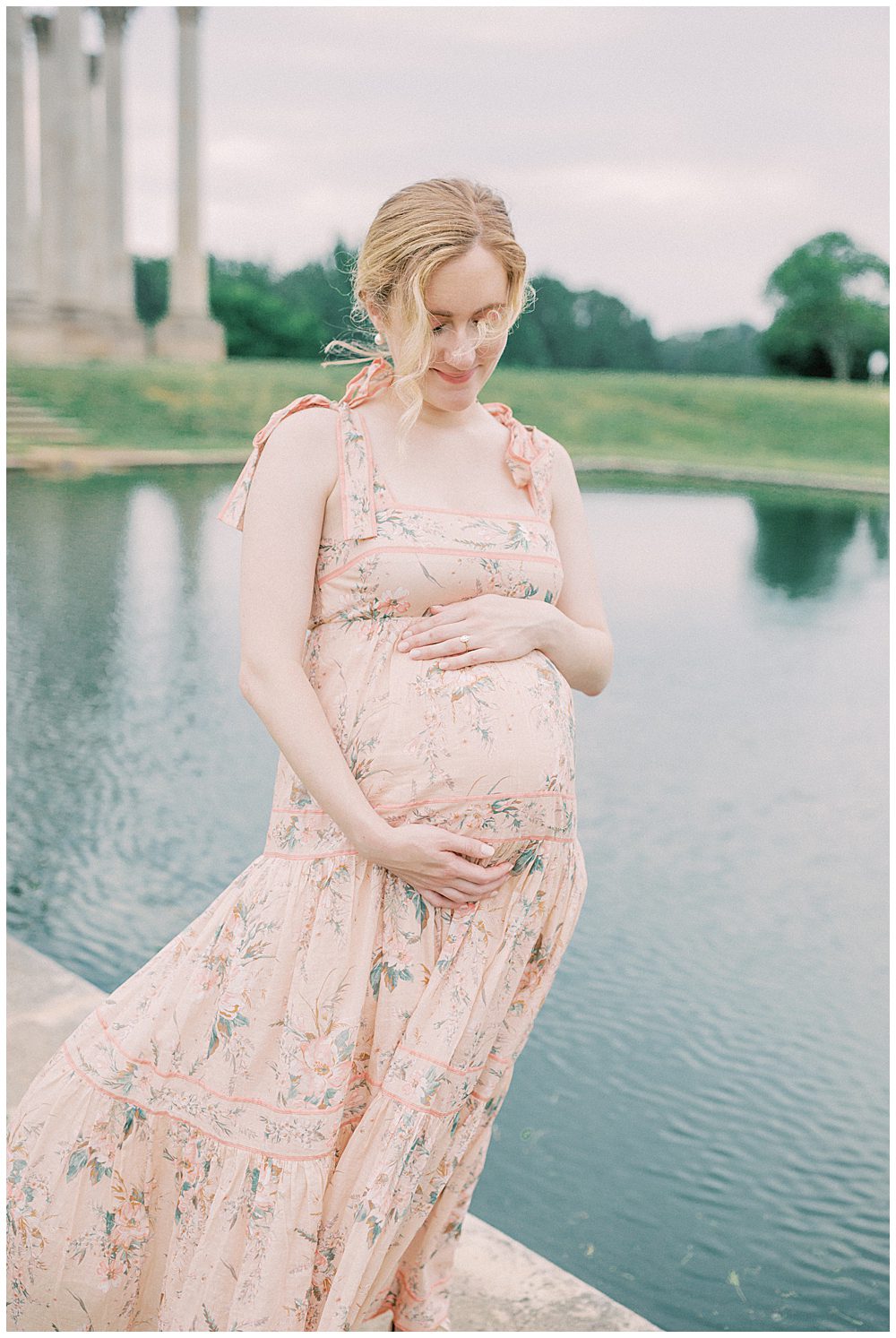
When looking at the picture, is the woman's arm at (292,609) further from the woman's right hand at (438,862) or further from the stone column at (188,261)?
the stone column at (188,261)

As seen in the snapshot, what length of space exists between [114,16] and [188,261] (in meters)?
5.69

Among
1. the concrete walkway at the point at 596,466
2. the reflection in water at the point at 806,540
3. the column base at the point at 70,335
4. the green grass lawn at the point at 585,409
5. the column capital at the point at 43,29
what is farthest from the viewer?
the column capital at the point at 43,29

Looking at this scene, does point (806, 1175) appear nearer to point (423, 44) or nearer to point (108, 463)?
point (108, 463)

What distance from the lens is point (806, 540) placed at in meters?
18.9

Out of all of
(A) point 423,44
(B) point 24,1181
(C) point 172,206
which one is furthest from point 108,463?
(B) point 24,1181

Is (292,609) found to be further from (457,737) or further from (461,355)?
(461,355)

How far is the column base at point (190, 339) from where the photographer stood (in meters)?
26.3

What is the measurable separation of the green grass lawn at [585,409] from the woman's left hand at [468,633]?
1944cm

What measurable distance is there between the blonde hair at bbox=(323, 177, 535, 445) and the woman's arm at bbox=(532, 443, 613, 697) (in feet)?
0.83

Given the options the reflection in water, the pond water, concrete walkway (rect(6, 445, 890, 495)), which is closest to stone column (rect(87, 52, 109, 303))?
concrete walkway (rect(6, 445, 890, 495))

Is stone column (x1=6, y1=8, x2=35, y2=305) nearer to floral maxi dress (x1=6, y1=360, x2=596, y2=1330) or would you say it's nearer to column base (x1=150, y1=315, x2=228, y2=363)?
column base (x1=150, y1=315, x2=228, y2=363)

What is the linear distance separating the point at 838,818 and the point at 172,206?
23582mm

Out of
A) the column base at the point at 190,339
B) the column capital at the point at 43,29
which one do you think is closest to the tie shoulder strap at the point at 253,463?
the column base at the point at 190,339

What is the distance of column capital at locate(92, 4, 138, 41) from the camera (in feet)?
89.7
